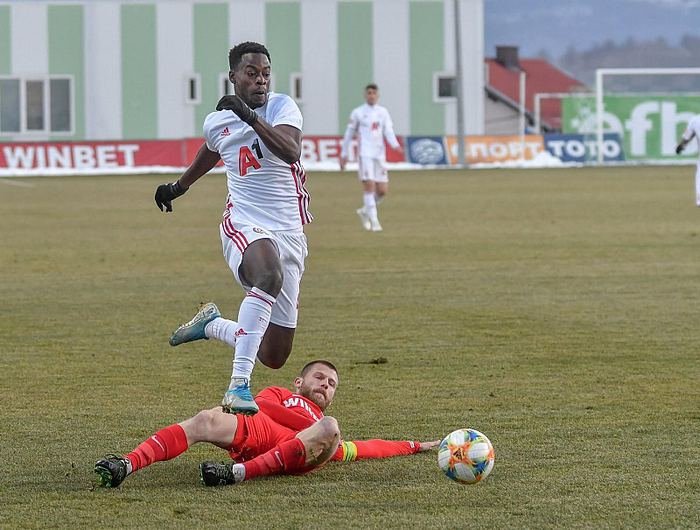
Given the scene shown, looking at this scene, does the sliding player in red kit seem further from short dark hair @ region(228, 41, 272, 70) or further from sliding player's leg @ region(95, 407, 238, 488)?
short dark hair @ region(228, 41, 272, 70)

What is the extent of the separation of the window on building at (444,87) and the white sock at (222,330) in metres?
53.0

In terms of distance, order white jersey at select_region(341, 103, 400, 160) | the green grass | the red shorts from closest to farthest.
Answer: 1. the green grass
2. the red shorts
3. white jersey at select_region(341, 103, 400, 160)

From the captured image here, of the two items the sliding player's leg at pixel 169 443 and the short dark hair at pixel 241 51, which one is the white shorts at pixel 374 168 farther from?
the sliding player's leg at pixel 169 443

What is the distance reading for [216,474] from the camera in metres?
6.66

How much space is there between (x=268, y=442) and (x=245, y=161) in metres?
1.66

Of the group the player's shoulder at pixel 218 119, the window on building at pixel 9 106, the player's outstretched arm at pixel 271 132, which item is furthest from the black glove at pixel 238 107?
the window on building at pixel 9 106

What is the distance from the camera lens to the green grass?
643 cm

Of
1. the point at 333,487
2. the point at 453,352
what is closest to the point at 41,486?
the point at 333,487

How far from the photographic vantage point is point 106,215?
2798 cm

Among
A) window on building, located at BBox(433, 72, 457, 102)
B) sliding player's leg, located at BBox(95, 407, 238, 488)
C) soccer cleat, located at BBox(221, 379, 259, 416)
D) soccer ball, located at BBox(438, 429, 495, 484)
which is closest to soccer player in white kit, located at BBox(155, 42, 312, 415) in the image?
soccer cleat, located at BBox(221, 379, 259, 416)

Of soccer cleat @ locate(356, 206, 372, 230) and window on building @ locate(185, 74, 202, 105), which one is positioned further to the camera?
window on building @ locate(185, 74, 202, 105)

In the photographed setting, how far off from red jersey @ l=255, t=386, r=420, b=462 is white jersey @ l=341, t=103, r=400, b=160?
17959 millimetres

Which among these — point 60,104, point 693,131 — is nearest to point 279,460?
point 693,131

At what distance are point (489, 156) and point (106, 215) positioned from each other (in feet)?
79.9
